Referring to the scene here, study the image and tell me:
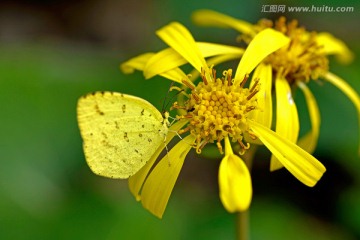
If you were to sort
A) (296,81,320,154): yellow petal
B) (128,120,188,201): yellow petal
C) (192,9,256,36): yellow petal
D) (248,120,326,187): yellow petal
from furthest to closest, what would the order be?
(192,9,256,36): yellow petal → (296,81,320,154): yellow petal → (128,120,188,201): yellow petal → (248,120,326,187): yellow petal

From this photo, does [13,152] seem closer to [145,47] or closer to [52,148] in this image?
[52,148]

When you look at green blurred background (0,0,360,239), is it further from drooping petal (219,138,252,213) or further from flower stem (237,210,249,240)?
drooping petal (219,138,252,213)

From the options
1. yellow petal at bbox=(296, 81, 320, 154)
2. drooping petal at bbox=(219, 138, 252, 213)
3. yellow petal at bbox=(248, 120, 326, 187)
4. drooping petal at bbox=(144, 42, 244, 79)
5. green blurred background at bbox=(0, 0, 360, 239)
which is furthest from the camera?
green blurred background at bbox=(0, 0, 360, 239)

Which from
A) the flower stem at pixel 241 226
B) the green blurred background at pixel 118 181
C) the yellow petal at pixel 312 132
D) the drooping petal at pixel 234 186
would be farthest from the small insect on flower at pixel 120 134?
the green blurred background at pixel 118 181

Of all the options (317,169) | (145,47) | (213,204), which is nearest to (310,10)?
(145,47)

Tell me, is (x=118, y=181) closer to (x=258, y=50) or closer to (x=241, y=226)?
(x=241, y=226)

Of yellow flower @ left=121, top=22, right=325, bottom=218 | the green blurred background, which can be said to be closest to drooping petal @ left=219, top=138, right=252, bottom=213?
yellow flower @ left=121, top=22, right=325, bottom=218

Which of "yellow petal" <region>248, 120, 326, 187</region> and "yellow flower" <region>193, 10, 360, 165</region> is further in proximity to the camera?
"yellow flower" <region>193, 10, 360, 165</region>

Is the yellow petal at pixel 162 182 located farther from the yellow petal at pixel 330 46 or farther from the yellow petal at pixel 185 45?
the yellow petal at pixel 330 46
